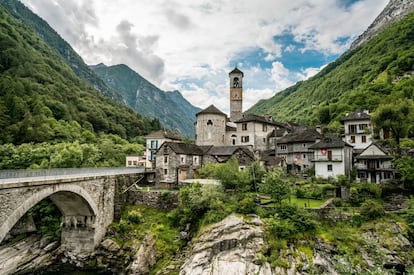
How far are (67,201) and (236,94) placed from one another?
Answer: 42.6 metres

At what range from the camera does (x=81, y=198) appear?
25625 millimetres

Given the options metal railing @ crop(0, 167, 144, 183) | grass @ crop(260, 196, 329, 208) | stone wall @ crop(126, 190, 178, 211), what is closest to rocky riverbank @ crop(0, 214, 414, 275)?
grass @ crop(260, 196, 329, 208)

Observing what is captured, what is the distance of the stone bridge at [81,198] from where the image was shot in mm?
19344

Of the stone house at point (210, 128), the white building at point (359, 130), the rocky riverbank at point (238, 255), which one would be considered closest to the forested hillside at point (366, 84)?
the white building at point (359, 130)

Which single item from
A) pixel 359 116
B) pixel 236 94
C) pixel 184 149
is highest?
pixel 236 94

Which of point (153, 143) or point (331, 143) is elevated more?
point (153, 143)

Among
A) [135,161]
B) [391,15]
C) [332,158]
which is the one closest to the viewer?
[332,158]

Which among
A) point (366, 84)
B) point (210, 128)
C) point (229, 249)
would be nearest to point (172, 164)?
point (210, 128)

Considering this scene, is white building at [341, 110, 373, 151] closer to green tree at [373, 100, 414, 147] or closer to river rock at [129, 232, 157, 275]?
green tree at [373, 100, 414, 147]

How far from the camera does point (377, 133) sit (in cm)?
4641

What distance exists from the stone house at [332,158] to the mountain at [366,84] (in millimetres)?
21527

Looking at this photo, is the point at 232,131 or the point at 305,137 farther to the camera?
the point at 232,131

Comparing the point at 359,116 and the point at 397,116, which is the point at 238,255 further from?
the point at 359,116

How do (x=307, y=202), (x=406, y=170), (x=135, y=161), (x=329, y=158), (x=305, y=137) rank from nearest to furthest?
(x=307, y=202)
(x=406, y=170)
(x=329, y=158)
(x=305, y=137)
(x=135, y=161)
